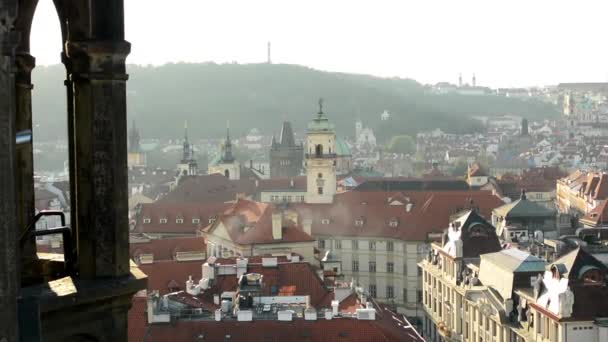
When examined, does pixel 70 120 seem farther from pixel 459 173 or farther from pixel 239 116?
pixel 239 116

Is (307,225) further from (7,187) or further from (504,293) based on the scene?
(7,187)

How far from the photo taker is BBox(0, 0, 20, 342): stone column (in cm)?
359

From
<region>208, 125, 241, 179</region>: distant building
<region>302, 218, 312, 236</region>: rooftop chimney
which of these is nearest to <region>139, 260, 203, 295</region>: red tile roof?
<region>302, 218, 312, 236</region>: rooftop chimney

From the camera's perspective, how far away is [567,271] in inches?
1242

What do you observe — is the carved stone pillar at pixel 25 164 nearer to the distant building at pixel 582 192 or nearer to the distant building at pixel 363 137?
the distant building at pixel 582 192

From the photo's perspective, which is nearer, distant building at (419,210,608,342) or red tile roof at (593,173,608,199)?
distant building at (419,210,608,342)

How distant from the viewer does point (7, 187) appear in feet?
12.0

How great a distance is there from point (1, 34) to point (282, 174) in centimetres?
10402

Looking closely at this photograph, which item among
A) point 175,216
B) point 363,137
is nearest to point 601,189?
point 175,216

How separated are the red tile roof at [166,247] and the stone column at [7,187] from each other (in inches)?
1813

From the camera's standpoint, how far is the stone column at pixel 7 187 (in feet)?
11.8

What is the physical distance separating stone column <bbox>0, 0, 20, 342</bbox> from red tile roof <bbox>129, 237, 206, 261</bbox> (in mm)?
46055

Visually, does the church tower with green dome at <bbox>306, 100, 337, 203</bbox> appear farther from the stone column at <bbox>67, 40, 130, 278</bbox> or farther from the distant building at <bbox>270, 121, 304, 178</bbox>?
the stone column at <bbox>67, 40, 130, 278</bbox>

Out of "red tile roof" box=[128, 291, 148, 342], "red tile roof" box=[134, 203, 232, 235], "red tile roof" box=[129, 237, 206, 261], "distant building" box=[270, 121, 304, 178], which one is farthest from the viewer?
"distant building" box=[270, 121, 304, 178]
